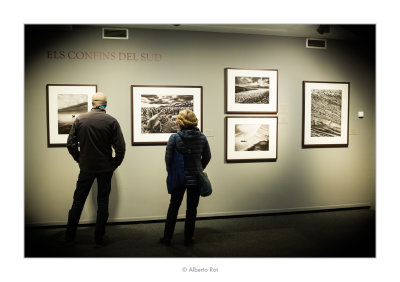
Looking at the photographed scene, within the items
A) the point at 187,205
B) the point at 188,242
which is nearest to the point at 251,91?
the point at 187,205

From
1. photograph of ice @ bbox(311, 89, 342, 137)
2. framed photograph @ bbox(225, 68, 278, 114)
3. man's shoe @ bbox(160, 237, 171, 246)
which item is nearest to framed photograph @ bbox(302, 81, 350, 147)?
photograph of ice @ bbox(311, 89, 342, 137)

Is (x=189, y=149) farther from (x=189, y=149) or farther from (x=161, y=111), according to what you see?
(x=161, y=111)

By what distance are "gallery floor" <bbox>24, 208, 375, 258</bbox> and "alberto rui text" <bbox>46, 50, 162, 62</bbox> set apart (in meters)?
2.21

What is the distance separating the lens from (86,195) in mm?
2707

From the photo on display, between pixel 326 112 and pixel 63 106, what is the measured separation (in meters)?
3.73

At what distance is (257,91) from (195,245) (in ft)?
7.29

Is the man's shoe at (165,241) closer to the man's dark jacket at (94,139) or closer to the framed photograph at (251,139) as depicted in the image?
the man's dark jacket at (94,139)

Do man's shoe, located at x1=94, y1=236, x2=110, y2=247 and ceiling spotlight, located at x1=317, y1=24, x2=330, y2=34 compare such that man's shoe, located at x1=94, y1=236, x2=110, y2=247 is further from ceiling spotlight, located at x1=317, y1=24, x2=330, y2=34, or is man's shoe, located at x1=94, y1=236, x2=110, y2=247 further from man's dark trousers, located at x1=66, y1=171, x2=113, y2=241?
ceiling spotlight, located at x1=317, y1=24, x2=330, y2=34

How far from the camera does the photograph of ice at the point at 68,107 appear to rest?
319 cm

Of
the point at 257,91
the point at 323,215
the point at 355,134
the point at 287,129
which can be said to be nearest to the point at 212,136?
the point at 257,91

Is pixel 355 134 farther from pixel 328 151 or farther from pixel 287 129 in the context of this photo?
pixel 287 129

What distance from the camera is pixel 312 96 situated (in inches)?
147

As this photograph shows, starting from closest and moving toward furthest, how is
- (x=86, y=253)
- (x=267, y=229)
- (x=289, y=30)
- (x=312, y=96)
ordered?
(x=86, y=253) < (x=267, y=229) < (x=289, y=30) < (x=312, y=96)

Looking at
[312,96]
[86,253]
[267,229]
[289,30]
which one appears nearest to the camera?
[86,253]
